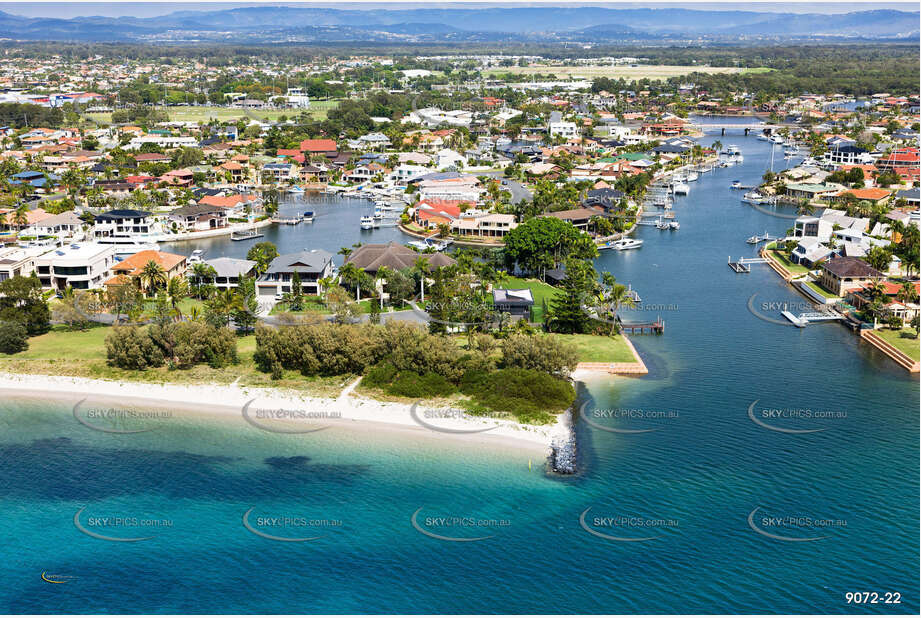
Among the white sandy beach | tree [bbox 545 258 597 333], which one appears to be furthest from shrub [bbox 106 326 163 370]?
tree [bbox 545 258 597 333]

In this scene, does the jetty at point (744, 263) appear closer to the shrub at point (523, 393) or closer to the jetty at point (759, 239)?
the jetty at point (759, 239)

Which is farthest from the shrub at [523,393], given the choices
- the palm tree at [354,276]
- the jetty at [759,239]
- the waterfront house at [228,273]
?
the jetty at [759,239]

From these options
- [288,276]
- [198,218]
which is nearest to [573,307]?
[288,276]

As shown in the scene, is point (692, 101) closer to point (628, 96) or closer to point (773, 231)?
point (628, 96)

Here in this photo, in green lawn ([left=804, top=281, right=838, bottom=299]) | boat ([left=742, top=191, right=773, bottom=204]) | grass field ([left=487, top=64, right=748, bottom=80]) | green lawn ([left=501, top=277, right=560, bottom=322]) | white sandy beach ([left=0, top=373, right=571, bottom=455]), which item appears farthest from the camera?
grass field ([left=487, top=64, right=748, bottom=80])

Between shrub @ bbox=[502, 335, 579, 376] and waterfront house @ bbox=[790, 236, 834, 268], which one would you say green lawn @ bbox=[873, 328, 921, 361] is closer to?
waterfront house @ bbox=[790, 236, 834, 268]

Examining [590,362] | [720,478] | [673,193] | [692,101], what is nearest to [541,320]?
[590,362]
